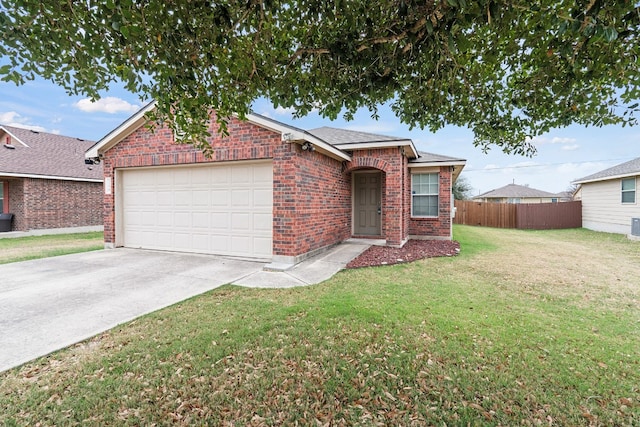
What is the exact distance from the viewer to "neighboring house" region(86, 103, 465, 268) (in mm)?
6988

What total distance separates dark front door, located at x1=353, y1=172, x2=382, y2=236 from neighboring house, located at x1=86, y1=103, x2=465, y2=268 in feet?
0.83

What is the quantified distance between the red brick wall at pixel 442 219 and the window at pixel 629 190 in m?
10.7

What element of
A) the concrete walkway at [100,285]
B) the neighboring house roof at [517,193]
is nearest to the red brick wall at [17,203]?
the concrete walkway at [100,285]

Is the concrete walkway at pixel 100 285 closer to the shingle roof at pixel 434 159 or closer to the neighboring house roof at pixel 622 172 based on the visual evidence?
the shingle roof at pixel 434 159

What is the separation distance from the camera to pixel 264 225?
7.52m

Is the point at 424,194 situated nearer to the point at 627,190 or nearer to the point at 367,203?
the point at 367,203

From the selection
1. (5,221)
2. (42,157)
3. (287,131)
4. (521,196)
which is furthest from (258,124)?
(521,196)

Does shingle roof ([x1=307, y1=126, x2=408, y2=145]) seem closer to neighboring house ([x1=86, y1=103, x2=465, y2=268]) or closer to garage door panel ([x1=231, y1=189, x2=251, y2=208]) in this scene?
neighboring house ([x1=86, y1=103, x2=465, y2=268])

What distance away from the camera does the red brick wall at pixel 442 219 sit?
11203mm

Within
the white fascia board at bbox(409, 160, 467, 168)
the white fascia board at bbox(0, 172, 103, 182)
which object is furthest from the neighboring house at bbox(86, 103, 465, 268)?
the white fascia board at bbox(0, 172, 103, 182)

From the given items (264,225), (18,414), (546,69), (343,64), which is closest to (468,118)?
(546,69)

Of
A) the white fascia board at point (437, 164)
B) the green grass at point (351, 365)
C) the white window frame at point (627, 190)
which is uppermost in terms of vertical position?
the white fascia board at point (437, 164)

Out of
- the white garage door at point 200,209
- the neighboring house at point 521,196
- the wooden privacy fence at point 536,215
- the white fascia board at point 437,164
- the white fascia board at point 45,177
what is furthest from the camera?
the neighboring house at point 521,196

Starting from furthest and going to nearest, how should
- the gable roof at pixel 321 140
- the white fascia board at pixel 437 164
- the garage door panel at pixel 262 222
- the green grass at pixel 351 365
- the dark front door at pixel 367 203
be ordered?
1. the dark front door at pixel 367 203
2. the white fascia board at pixel 437 164
3. the garage door panel at pixel 262 222
4. the gable roof at pixel 321 140
5. the green grass at pixel 351 365
